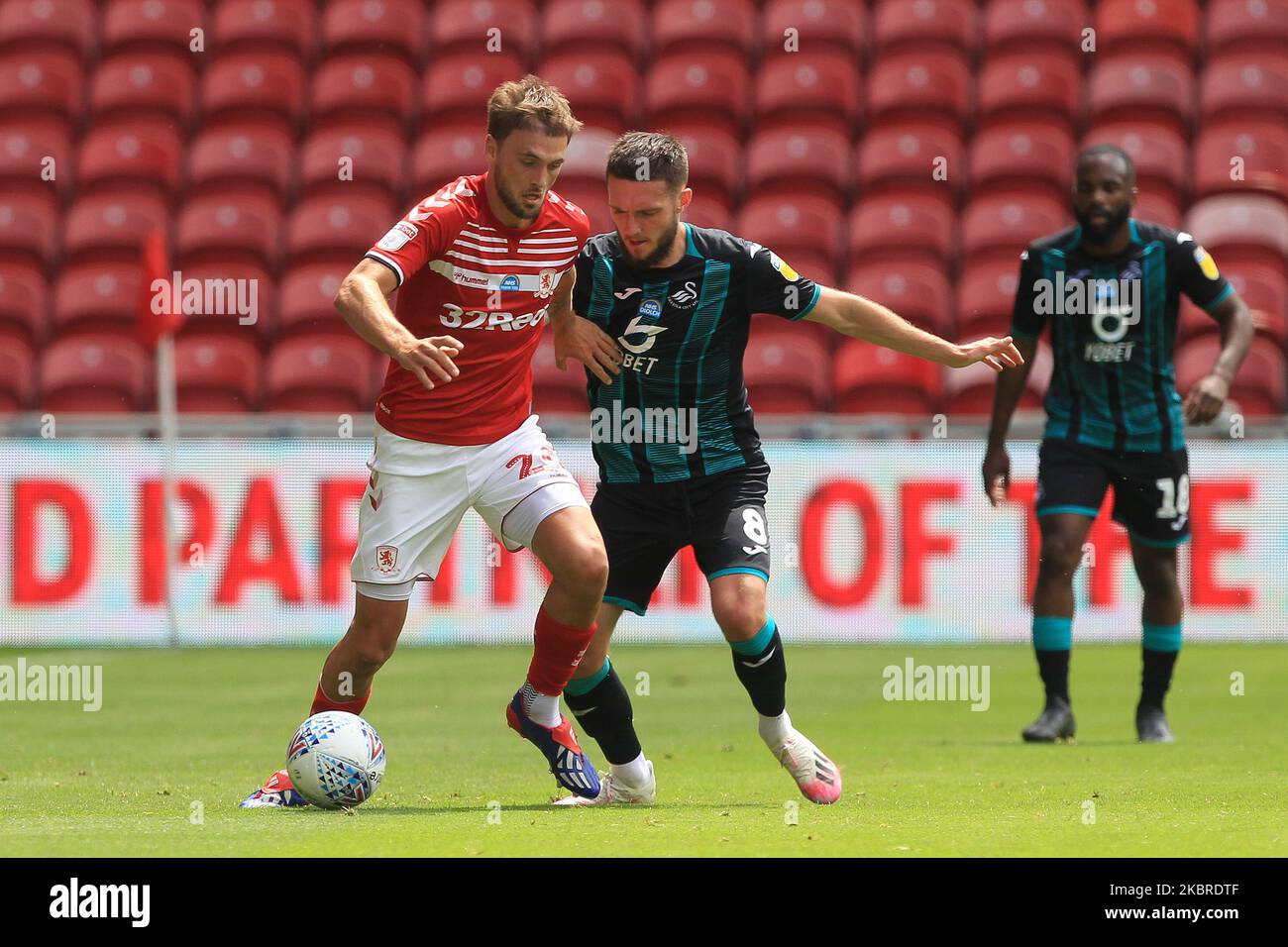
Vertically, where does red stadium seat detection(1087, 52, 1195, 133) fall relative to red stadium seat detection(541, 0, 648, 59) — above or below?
below

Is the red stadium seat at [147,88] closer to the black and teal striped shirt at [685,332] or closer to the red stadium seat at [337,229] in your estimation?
the red stadium seat at [337,229]

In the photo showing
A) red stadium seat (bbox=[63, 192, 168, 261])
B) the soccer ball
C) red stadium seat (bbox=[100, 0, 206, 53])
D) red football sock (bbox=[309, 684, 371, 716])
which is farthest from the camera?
red stadium seat (bbox=[100, 0, 206, 53])

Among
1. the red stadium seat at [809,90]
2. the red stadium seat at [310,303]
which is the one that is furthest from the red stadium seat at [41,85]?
the red stadium seat at [809,90]

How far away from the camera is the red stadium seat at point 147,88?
17.3 m

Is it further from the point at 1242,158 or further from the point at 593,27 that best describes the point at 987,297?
the point at 593,27

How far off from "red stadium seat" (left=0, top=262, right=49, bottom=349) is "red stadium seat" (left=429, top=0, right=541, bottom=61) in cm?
431

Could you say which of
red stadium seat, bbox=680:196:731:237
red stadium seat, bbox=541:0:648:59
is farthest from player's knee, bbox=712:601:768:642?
red stadium seat, bbox=541:0:648:59

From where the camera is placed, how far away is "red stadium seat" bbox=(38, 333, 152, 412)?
14.7m

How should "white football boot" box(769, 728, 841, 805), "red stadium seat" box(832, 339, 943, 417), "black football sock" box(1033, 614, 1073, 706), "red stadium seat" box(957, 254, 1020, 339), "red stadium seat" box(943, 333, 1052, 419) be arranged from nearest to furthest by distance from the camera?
"white football boot" box(769, 728, 841, 805)
"black football sock" box(1033, 614, 1073, 706)
"red stadium seat" box(943, 333, 1052, 419)
"red stadium seat" box(832, 339, 943, 417)
"red stadium seat" box(957, 254, 1020, 339)

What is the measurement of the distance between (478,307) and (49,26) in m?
13.5

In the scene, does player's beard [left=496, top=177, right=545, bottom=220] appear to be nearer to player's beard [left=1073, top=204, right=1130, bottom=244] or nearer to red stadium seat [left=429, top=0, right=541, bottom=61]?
player's beard [left=1073, top=204, right=1130, bottom=244]

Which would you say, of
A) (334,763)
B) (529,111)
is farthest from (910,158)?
(334,763)

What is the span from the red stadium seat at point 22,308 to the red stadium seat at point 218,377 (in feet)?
4.55

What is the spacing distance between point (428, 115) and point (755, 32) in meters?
3.08
